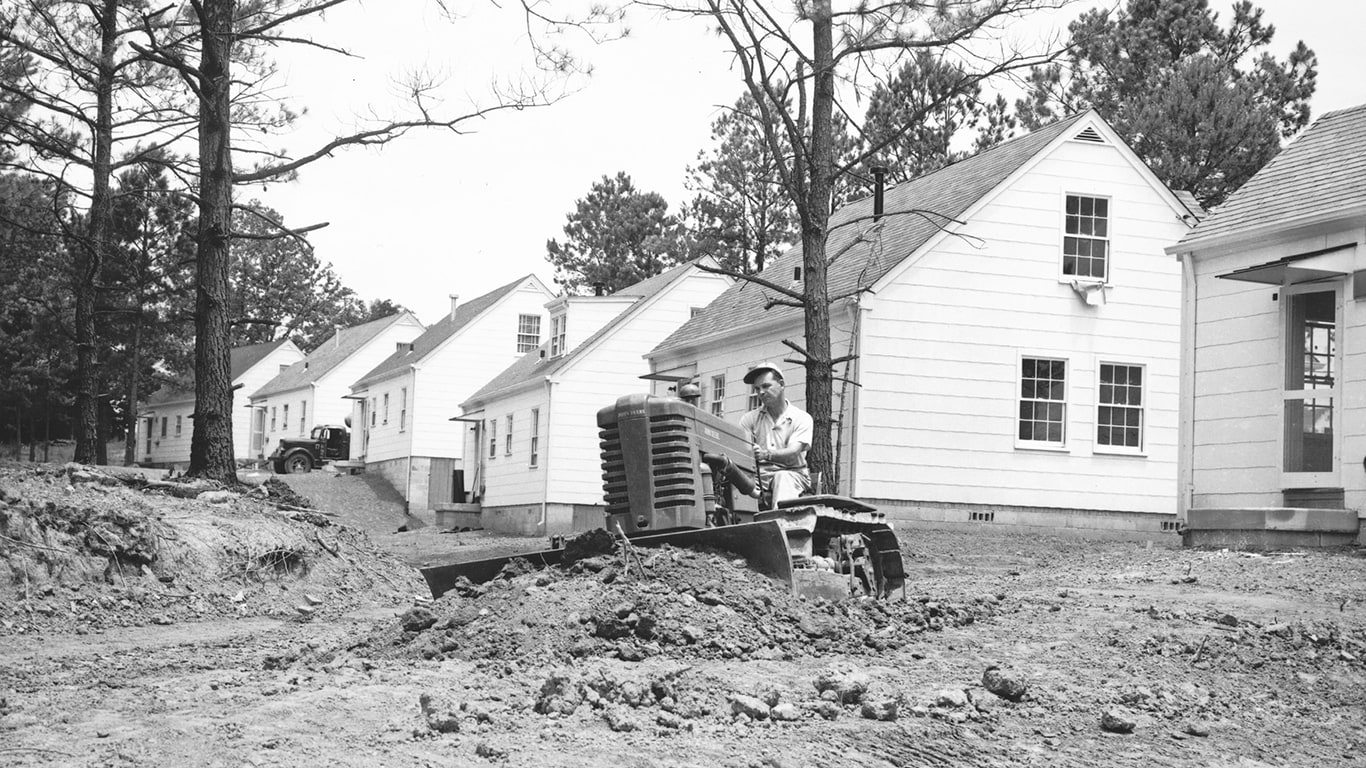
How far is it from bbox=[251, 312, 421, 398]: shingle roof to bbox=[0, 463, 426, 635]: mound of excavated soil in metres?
42.6

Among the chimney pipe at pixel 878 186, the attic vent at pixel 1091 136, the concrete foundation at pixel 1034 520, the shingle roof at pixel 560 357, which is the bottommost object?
the concrete foundation at pixel 1034 520

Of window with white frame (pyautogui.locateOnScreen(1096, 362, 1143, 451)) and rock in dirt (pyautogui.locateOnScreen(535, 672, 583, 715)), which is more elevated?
window with white frame (pyautogui.locateOnScreen(1096, 362, 1143, 451))

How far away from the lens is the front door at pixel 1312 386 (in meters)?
16.8

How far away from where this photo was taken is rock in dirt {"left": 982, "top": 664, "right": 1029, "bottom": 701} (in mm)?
8289

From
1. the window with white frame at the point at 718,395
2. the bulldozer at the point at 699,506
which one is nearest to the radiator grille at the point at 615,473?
the bulldozer at the point at 699,506

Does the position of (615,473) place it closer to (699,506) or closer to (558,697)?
(699,506)

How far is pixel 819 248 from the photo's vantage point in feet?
58.1

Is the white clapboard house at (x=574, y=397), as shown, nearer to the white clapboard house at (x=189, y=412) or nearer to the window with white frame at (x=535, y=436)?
the window with white frame at (x=535, y=436)

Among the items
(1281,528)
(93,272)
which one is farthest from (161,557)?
(93,272)

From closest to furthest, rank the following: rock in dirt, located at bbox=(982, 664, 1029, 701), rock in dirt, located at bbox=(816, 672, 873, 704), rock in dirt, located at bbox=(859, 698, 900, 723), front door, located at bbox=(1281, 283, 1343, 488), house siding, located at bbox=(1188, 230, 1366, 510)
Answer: rock in dirt, located at bbox=(859, 698, 900, 723) → rock in dirt, located at bbox=(816, 672, 873, 704) → rock in dirt, located at bbox=(982, 664, 1029, 701) → front door, located at bbox=(1281, 283, 1343, 488) → house siding, located at bbox=(1188, 230, 1366, 510)

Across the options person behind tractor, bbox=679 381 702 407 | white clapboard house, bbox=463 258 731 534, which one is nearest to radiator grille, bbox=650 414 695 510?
person behind tractor, bbox=679 381 702 407

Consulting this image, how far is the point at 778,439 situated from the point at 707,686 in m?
3.49

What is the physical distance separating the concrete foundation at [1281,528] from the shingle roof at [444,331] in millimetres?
31276

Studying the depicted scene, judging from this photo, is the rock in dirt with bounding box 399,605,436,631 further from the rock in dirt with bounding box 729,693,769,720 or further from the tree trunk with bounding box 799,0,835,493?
the tree trunk with bounding box 799,0,835,493
